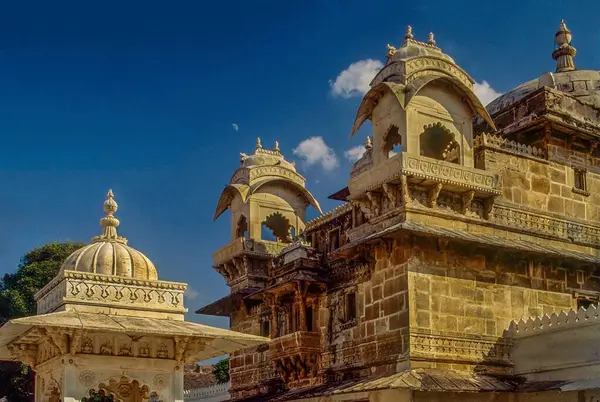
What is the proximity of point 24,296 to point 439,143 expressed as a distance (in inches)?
672

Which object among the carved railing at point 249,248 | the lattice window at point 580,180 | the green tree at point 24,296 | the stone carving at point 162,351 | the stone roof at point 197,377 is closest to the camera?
the stone carving at point 162,351

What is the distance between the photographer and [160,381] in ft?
37.8

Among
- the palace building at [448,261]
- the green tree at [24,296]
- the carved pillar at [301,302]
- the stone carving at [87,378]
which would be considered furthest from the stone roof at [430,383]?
the green tree at [24,296]

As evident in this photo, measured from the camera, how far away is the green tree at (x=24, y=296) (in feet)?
98.1

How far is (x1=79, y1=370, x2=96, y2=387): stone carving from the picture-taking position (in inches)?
432

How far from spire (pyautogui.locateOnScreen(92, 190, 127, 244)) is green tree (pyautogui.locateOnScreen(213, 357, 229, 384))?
87.3 ft

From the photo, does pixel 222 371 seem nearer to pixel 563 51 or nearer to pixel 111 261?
pixel 563 51

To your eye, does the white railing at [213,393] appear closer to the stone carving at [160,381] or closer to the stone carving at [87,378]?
the stone carving at [160,381]

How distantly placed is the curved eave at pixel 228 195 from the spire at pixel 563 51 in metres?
8.97

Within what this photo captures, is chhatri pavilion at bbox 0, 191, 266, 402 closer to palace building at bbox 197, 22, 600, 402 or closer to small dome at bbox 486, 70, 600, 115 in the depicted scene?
palace building at bbox 197, 22, 600, 402

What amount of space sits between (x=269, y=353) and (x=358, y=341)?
362 centimetres

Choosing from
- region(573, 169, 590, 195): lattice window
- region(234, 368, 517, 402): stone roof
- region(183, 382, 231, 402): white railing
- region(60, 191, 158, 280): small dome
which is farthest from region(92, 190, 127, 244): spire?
region(183, 382, 231, 402): white railing

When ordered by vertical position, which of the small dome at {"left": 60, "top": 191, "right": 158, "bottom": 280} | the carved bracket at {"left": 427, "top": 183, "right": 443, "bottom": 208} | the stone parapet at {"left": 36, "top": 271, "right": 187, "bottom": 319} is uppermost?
the carved bracket at {"left": 427, "top": 183, "right": 443, "bottom": 208}

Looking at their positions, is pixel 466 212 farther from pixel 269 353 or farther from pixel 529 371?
pixel 269 353
